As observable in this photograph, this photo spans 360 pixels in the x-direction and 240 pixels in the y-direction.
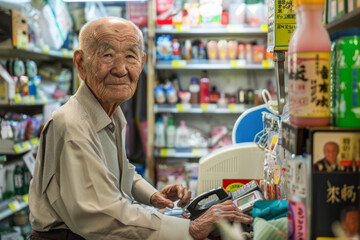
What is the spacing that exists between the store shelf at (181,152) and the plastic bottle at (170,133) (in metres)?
0.08

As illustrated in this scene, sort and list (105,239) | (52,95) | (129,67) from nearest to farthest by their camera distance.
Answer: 1. (105,239)
2. (129,67)
3. (52,95)

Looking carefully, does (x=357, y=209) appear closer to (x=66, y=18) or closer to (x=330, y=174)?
(x=330, y=174)

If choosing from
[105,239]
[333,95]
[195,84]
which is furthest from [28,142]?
[333,95]

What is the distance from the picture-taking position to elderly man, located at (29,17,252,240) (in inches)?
57.9

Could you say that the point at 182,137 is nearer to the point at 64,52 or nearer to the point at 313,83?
the point at 64,52

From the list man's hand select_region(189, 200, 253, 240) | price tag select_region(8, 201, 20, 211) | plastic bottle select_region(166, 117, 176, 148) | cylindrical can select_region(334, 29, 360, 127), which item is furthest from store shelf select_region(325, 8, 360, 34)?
plastic bottle select_region(166, 117, 176, 148)

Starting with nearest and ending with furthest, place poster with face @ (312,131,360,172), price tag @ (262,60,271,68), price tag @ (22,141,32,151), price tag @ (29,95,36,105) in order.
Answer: poster with face @ (312,131,360,172), price tag @ (22,141,32,151), price tag @ (29,95,36,105), price tag @ (262,60,271,68)

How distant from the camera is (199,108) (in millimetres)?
4867

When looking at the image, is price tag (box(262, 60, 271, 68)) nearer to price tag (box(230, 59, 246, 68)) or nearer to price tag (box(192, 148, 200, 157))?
price tag (box(230, 59, 246, 68))

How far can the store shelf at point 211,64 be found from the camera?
15.5 ft

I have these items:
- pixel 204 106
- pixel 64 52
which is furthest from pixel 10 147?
pixel 204 106

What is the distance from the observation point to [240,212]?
155 cm

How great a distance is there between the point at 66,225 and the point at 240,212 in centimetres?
67

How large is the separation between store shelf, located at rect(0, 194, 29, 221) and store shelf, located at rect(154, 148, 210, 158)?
1.74 m
